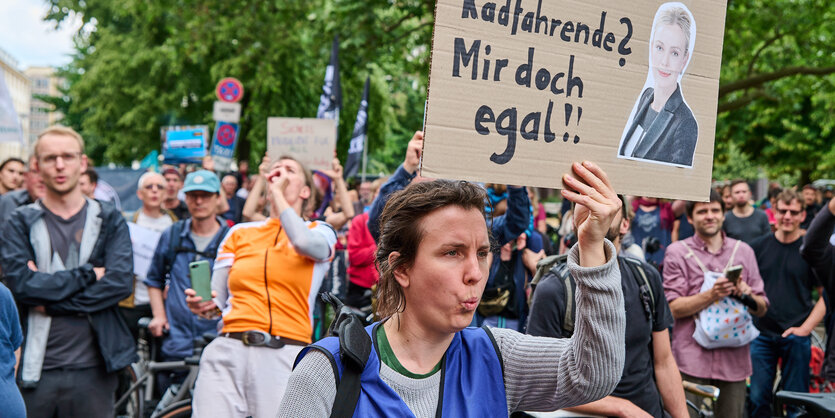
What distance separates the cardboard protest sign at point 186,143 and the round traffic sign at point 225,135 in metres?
0.60

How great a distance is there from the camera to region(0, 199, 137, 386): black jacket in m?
4.29

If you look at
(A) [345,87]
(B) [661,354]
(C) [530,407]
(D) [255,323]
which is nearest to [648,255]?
(B) [661,354]

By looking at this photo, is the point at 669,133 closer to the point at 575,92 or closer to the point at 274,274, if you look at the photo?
the point at 575,92

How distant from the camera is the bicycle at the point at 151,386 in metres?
5.39

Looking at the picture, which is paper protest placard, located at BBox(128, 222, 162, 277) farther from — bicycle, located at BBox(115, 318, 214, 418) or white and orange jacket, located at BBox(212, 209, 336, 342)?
white and orange jacket, located at BBox(212, 209, 336, 342)

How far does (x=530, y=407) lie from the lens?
236 cm

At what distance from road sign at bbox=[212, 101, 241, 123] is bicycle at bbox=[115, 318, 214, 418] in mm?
5061

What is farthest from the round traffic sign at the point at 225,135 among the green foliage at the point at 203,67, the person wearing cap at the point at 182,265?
the person wearing cap at the point at 182,265

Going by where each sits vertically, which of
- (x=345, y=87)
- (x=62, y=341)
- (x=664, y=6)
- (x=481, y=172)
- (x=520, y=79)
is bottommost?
(x=62, y=341)

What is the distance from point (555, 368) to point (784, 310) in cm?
557

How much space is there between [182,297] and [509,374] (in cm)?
428

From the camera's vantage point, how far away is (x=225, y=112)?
11.5m

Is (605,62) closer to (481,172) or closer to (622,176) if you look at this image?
(622,176)

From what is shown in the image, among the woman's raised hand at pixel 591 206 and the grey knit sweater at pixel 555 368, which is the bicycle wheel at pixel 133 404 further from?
the woman's raised hand at pixel 591 206
